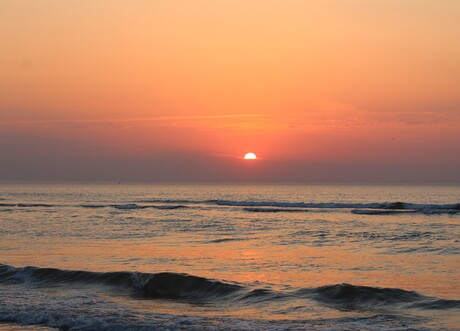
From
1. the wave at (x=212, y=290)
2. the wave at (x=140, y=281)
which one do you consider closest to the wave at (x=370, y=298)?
the wave at (x=212, y=290)

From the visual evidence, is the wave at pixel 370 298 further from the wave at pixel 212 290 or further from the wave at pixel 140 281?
the wave at pixel 140 281

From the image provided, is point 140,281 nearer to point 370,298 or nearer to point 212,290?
point 212,290

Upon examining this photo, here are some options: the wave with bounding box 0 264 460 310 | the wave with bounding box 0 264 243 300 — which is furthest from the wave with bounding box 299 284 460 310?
the wave with bounding box 0 264 243 300

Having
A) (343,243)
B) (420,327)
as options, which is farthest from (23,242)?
(420,327)

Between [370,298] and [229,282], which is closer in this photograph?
[370,298]

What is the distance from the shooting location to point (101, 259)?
78.8ft

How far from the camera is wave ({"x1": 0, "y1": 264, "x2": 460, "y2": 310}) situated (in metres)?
15.8

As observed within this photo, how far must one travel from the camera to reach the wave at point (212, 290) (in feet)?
51.8

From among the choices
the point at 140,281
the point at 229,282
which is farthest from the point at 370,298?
the point at 140,281

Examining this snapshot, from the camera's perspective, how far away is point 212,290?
17859 mm

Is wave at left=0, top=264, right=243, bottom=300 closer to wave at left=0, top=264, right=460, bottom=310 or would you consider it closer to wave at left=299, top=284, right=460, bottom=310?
wave at left=0, top=264, right=460, bottom=310

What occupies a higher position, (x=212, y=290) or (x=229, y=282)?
(x=229, y=282)

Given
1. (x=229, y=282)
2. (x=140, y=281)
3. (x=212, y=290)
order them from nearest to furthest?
(x=212, y=290), (x=229, y=282), (x=140, y=281)

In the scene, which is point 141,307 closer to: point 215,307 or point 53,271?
point 215,307
